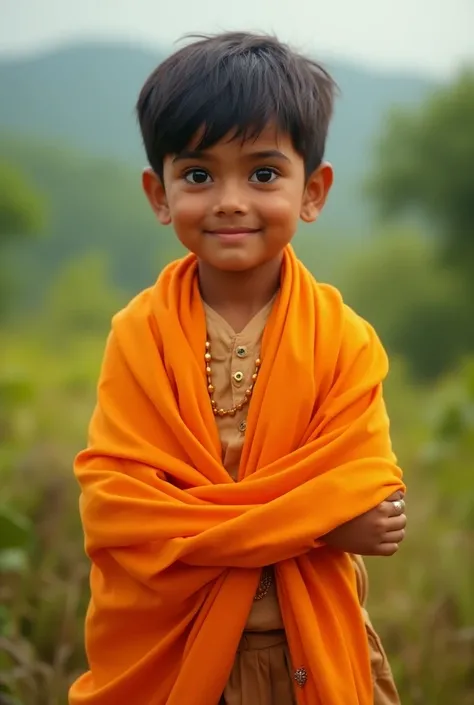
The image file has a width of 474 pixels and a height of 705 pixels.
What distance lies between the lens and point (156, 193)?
1.68 m

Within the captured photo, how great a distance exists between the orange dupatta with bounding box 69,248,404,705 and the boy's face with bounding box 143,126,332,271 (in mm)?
127

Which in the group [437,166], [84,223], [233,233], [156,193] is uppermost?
[437,166]

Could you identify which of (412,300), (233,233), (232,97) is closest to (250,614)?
(233,233)

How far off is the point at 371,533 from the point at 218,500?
254 millimetres

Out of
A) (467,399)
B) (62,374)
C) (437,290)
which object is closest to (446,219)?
(437,290)

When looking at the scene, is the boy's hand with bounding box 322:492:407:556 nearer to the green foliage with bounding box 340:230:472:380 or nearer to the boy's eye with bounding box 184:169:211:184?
the boy's eye with bounding box 184:169:211:184

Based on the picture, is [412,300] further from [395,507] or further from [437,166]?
[395,507]

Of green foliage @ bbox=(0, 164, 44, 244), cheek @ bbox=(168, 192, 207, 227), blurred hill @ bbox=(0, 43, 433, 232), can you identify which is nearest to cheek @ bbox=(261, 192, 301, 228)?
cheek @ bbox=(168, 192, 207, 227)

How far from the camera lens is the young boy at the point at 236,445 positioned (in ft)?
4.97

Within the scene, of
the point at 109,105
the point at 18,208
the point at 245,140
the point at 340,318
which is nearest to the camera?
the point at 245,140

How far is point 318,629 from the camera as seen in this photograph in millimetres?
1541

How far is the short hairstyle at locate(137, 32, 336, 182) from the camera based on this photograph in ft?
4.95

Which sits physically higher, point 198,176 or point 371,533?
point 198,176

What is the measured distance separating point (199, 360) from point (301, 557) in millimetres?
368
